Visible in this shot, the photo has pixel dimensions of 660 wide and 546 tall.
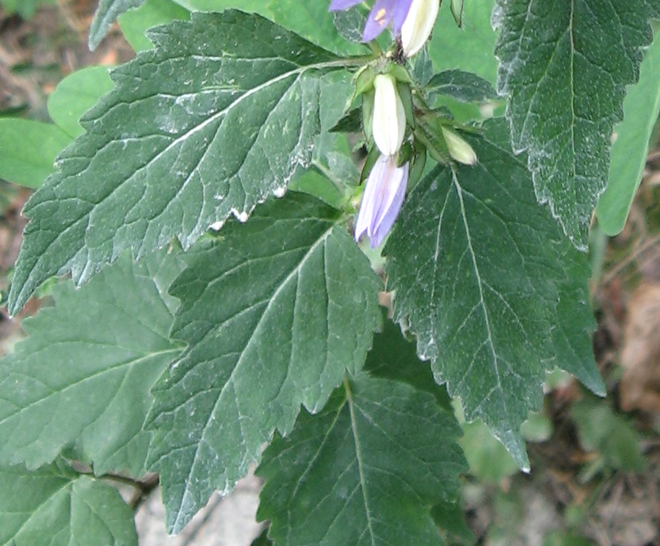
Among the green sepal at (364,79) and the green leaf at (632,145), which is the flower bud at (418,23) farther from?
the green leaf at (632,145)

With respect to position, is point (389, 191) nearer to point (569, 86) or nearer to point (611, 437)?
point (569, 86)

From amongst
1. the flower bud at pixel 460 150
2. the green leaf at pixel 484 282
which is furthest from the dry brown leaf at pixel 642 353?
the flower bud at pixel 460 150

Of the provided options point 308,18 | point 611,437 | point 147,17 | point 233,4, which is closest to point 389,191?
point 308,18

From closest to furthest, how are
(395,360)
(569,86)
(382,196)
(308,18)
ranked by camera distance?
(569,86), (382,196), (308,18), (395,360)

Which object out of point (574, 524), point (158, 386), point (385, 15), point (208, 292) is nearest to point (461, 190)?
point (385, 15)

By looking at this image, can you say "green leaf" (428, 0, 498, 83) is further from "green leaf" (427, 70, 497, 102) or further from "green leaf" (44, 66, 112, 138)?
"green leaf" (44, 66, 112, 138)
